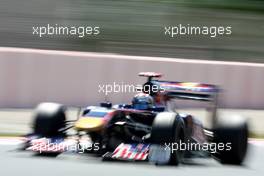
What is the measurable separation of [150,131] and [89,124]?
0.98 metres

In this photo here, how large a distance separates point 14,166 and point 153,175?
162cm

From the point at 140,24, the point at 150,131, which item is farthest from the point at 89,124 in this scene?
the point at 140,24

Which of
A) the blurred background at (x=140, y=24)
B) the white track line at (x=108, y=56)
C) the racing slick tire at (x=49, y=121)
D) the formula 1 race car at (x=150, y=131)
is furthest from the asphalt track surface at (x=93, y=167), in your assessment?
the blurred background at (x=140, y=24)

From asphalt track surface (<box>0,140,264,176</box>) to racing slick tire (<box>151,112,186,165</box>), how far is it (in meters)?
0.16

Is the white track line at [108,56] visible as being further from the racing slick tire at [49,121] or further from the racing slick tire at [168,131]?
the racing slick tire at [168,131]

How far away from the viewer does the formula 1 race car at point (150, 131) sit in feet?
27.0

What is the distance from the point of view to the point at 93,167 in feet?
26.5

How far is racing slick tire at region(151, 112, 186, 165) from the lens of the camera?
8.10 m

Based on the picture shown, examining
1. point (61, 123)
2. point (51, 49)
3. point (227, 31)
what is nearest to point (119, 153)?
point (61, 123)

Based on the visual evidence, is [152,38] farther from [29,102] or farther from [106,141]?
[106,141]
